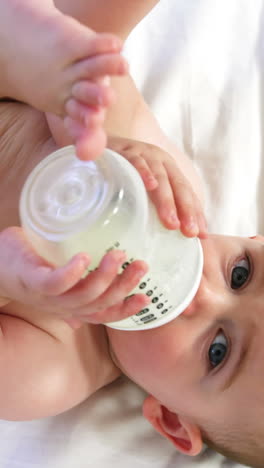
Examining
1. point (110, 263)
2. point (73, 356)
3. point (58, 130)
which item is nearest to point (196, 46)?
point (58, 130)

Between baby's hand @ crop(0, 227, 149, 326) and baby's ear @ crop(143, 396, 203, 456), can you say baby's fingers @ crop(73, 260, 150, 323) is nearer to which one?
baby's hand @ crop(0, 227, 149, 326)

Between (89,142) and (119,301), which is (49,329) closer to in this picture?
(119,301)

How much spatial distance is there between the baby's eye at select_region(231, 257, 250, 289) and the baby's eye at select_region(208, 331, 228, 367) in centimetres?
8

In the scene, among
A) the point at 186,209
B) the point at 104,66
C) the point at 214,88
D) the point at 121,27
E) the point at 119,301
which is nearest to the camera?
the point at 104,66

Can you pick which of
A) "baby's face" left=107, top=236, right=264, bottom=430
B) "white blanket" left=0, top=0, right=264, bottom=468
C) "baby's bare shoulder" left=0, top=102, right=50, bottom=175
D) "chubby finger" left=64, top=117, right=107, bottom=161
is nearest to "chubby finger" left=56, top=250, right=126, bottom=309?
"chubby finger" left=64, top=117, right=107, bottom=161

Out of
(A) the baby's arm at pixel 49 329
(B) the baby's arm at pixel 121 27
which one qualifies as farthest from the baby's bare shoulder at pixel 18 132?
(A) the baby's arm at pixel 49 329

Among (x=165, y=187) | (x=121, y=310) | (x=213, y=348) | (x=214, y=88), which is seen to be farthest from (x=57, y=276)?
(x=214, y=88)

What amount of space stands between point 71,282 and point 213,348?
0.42 metres

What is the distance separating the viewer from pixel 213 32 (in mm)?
1254

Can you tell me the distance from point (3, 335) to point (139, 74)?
614mm

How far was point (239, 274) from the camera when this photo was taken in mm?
926

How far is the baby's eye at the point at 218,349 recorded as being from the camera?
90cm

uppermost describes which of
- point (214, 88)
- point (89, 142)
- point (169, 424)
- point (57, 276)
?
point (89, 142)

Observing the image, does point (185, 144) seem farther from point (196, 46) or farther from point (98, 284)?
point (98, 284)
